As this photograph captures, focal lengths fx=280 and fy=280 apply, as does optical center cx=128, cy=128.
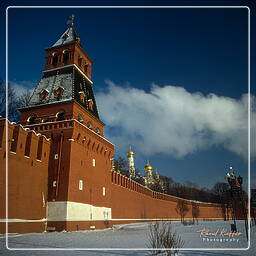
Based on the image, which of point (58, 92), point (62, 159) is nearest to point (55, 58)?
point (58, 92)

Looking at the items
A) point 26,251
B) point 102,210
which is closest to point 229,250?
point 26,251

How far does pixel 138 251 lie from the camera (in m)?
7.48

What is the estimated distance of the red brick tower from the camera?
17625 millimetres

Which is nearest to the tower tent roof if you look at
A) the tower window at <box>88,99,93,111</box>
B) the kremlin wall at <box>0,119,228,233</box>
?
the tower window at <box>88,99,93,111</box>

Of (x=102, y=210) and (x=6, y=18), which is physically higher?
(x=6, y=18)

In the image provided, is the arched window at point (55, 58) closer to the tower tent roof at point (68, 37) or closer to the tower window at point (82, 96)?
the tower tent roof at point (68, 37)

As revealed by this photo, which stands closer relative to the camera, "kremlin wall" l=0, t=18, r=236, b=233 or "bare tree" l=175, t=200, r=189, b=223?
"kremlin wall" l=0, t=18, r=236, b=233

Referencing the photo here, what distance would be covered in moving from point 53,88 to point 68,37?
5.27 meters

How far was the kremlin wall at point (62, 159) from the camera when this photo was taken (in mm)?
14719

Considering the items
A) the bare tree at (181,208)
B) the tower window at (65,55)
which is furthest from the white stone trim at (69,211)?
the bare tree at (181,208)

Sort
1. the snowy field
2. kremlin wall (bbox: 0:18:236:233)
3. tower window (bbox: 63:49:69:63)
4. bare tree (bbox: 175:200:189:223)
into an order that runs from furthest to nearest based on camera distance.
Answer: bare tree (bbox: 175:200:189:223)
tower window (bbox: 63:49:69:63)
kremlin wall (bbox: 0:18:236:233)
the snowy field

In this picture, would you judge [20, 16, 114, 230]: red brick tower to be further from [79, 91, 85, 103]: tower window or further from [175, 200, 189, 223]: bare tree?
[175, 200, 189, 223]: bare tree

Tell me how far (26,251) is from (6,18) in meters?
6.42

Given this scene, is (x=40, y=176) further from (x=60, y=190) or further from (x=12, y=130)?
(x=12, y=130)
